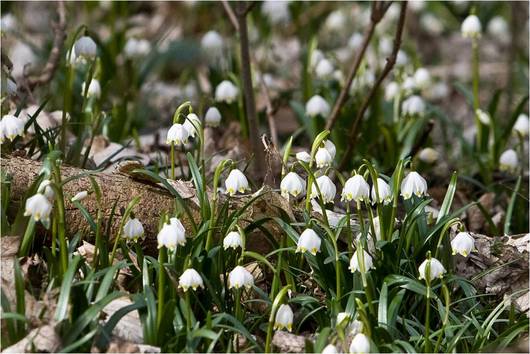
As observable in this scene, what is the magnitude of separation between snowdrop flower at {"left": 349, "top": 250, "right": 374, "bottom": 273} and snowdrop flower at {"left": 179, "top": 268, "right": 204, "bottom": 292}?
1.46ft

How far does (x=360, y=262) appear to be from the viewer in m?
2.64

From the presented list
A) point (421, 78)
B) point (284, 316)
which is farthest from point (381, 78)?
point (284, 316)

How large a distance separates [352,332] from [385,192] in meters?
0.47

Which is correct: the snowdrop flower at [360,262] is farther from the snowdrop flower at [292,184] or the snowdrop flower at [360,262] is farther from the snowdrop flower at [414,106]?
the snowdrop flower at [414,106]

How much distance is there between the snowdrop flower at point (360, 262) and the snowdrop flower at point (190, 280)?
0.45 m

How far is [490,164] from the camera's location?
195 inches

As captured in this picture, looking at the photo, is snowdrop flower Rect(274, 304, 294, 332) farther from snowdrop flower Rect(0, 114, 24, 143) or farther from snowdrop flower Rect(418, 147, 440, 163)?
snowdrop flower Rect(418, 147, 440, 163)

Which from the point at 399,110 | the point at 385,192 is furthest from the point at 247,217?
the point at 399,110

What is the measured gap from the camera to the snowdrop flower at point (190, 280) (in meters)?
2.55

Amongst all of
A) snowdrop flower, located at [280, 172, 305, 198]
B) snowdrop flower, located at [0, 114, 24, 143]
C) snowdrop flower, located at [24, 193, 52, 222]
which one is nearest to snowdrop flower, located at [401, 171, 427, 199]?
snowdrop flower, located at [280, 172, 305, 198]

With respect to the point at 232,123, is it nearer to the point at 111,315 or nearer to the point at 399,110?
the point at 399,110

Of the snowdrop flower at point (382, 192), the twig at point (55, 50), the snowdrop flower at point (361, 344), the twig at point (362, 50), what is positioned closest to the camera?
the snowdrop flower at point (361, 344)

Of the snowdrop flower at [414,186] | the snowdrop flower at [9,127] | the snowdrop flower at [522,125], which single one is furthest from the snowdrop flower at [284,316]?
the snowdrop flower at [522,125]

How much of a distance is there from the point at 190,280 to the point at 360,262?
1.56 ft
